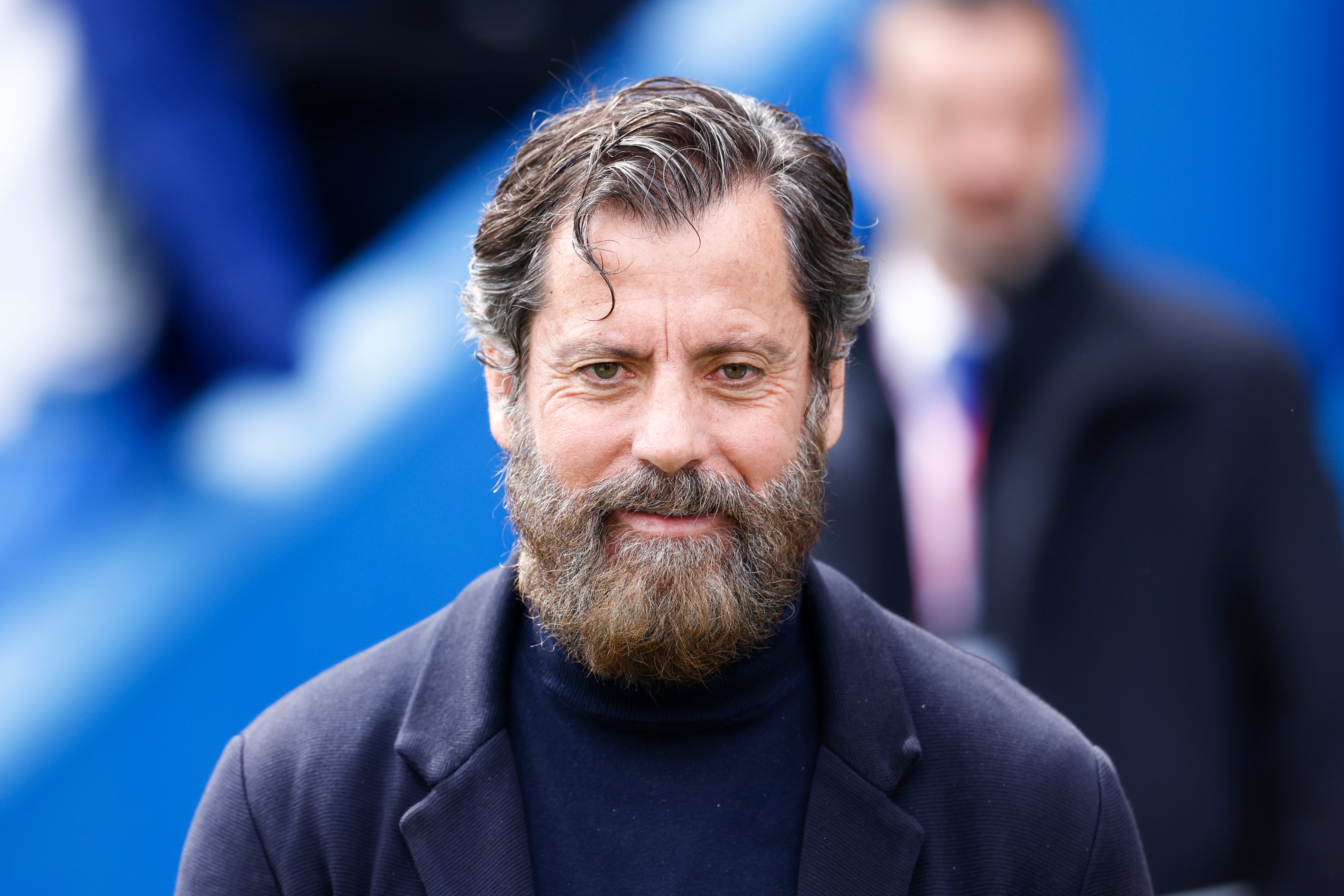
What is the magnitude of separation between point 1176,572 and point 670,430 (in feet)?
7.06

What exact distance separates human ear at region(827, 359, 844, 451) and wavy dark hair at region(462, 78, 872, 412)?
0.03m

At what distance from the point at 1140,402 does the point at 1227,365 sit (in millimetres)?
269

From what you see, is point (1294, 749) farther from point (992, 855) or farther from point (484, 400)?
point (484, 400)

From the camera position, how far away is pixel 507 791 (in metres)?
1.70

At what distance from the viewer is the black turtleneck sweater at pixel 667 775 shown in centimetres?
168

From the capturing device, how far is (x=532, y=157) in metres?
1.85

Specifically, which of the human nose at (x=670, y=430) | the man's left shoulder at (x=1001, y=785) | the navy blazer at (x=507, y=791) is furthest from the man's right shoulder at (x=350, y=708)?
the man's left shoulder at (x=1001, y=785)

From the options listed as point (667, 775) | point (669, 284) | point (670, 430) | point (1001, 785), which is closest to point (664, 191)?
point (669, 284)

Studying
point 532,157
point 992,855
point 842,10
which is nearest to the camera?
point 992,855

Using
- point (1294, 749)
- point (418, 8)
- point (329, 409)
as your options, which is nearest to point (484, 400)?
point (329, 409)

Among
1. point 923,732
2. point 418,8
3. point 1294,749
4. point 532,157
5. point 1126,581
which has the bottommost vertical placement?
point 1294,749

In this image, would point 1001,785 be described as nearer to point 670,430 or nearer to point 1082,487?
A: point 670,430

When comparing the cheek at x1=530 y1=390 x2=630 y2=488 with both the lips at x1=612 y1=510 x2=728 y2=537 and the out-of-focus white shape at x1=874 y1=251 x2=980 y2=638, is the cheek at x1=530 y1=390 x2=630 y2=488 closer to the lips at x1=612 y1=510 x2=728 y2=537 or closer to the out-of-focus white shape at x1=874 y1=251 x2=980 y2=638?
the lips at x1=612 y1=510 x2=728 y2=537

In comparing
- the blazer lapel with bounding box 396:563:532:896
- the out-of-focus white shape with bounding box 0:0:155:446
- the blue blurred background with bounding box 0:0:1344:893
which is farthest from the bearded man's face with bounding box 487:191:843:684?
the out-of-focus white shape with bounding box 0:0:155:446
